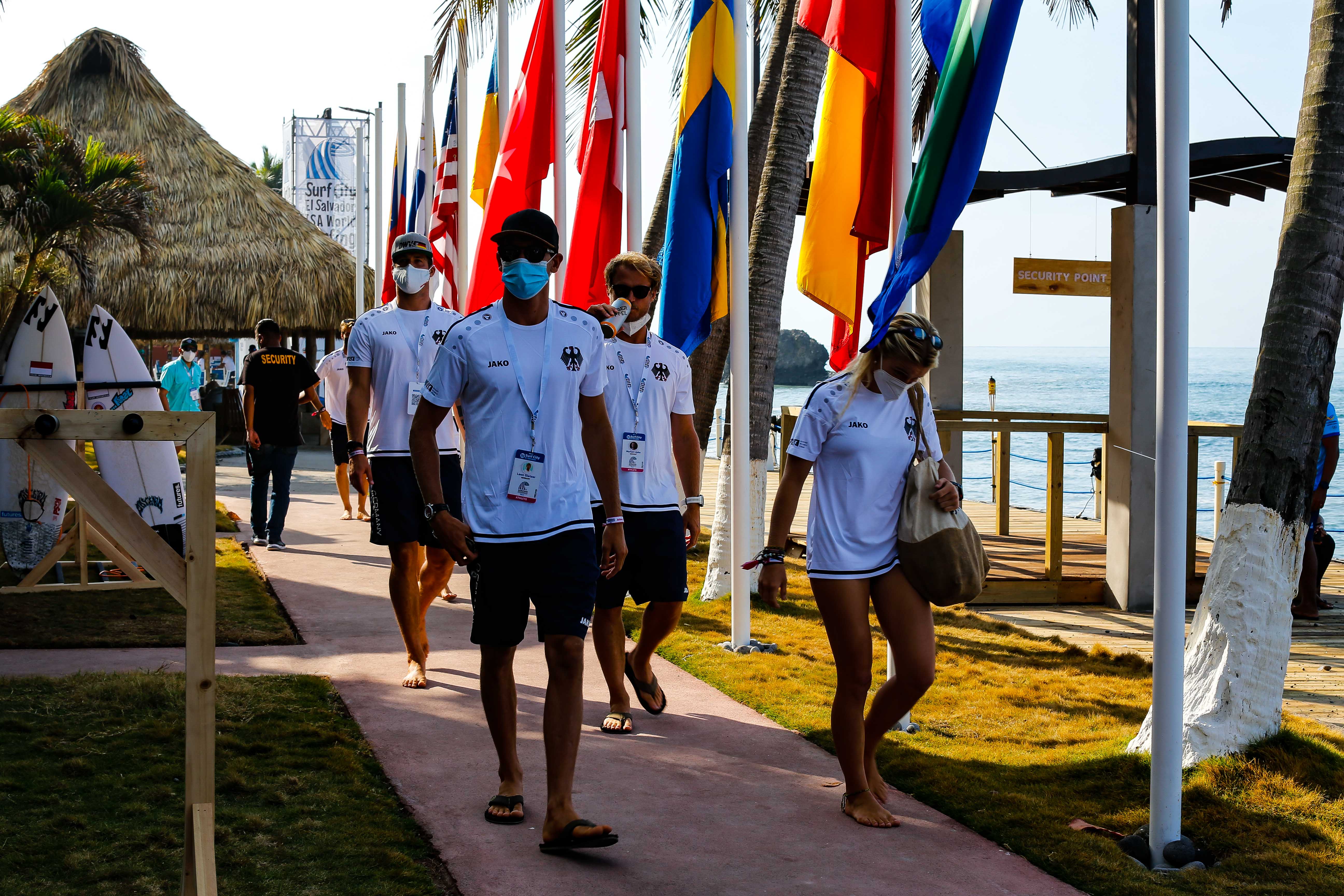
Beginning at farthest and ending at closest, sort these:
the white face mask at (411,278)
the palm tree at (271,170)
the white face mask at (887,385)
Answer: the palm tree at (271,170)
the white face mask at (411,278)
the white face mask at (887,385)

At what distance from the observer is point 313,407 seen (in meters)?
11.9

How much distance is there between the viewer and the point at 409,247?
21.1 ft

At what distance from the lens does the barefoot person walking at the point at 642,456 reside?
5512mm

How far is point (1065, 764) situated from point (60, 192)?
17657 millimetres

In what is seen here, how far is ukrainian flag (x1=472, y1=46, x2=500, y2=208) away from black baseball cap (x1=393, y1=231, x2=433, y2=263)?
6.83 meters

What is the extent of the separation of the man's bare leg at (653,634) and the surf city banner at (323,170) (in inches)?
1071

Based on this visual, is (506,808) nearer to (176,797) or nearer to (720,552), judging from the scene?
(176,797)

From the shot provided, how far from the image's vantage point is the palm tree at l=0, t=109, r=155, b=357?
1848 cm

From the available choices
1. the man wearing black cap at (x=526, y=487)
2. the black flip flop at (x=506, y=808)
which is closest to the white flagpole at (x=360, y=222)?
the man wearing black cap at (x=526, y=487)

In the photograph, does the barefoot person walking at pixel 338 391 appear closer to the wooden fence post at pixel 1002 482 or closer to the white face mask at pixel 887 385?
the wooden fence post at pixel 1002 482

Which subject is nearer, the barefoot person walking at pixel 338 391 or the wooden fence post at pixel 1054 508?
the wooden fence post at pixel 1054 508

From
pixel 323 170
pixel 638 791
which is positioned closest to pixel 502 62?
pixel 638 791

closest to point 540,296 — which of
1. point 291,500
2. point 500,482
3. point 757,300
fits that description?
point 500,482

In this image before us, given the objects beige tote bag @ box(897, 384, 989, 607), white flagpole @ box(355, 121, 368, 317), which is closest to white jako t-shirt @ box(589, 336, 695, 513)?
beige tote bag @ box(897, 384, 989, 607)
